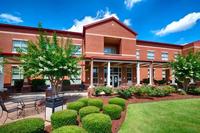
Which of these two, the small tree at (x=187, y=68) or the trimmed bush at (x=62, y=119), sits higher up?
the small tree at (x=187, y=68)

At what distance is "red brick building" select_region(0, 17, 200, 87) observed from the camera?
20.3 m

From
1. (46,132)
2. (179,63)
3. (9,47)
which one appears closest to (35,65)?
(46,132)

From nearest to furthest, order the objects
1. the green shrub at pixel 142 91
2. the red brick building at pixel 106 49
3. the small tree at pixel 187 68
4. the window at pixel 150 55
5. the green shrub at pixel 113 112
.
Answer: the green shrub at pixel 113 112, the green shrub at pixel 142 91, the small tree at pixel 187 68, the red brick building at pixel 106 49, the window at pixel 150 55

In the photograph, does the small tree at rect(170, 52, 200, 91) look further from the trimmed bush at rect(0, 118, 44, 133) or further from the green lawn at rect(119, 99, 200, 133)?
the trimmed bush at rect(0, 118, 44, 133)

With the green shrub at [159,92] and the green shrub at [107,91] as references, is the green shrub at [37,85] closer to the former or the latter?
the green shrub at [107,91]

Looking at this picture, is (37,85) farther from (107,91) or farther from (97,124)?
(97,124)

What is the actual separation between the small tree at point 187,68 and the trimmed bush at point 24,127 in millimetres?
17559

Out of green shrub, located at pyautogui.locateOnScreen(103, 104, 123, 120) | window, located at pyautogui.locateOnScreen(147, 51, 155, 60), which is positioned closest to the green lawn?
green shrub, located at pyautogui.locateOnScreen(103, 104, 123, 120)

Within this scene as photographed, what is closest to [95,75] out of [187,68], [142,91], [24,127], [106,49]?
[106,49]

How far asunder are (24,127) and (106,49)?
71.3 ft

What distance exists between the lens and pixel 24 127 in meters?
4.70

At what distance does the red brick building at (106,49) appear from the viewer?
20297 mm

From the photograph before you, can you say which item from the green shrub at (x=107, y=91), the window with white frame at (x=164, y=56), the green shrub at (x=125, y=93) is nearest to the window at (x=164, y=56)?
the window with white frame at (x=164, y=56)

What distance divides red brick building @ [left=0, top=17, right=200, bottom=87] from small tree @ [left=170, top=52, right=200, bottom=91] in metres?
3.64
